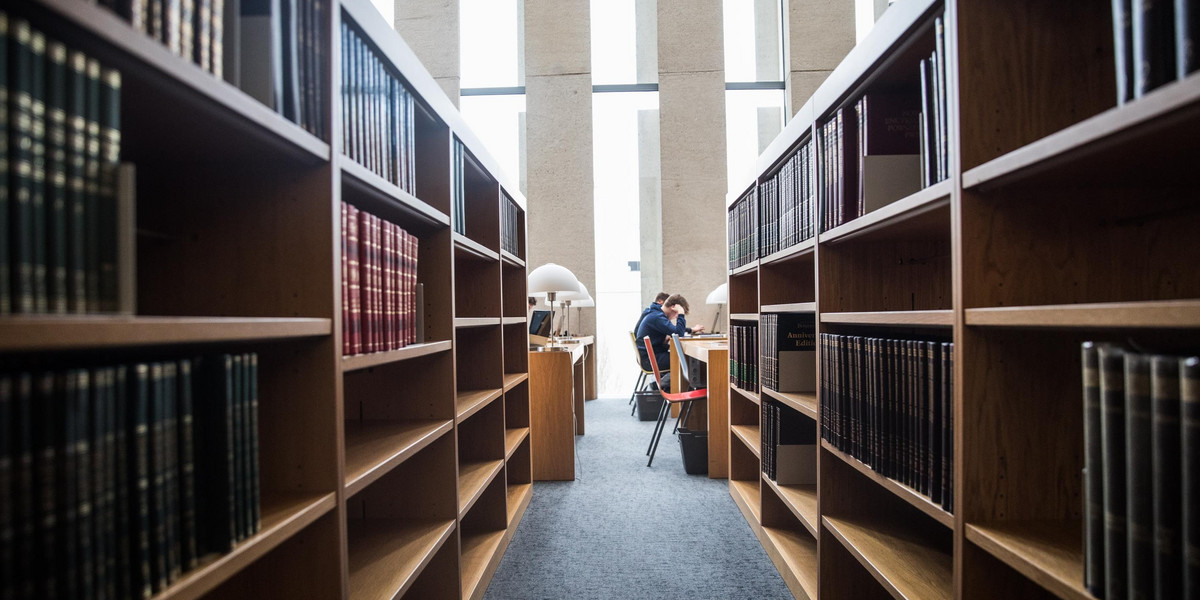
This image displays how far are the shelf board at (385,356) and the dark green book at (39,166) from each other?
22.1 inches

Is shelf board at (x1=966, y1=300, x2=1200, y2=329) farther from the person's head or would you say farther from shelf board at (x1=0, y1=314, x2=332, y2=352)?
the person's head

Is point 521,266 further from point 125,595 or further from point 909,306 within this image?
point 125,595

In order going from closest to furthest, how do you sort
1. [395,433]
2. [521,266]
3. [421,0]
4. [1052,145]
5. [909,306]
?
[1052,145] → [395,433] → [909,306] → [521,266] → [421,0]

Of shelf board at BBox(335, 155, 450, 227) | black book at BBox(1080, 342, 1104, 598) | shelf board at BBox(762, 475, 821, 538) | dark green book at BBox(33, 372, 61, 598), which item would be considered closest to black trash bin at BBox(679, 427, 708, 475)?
shelf board at BBox(762, 475, 821, 538)

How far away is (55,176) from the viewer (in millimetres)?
578

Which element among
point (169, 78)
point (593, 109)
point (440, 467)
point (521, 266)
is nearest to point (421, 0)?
point (593, 109)

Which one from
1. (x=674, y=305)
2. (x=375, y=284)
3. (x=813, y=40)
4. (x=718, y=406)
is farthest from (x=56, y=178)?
(x=813, y=40)

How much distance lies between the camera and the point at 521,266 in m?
3.17

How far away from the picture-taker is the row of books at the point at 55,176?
54 centimetres

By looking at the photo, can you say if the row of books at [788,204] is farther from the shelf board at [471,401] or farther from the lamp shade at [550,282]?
the lamp shade at [550,282]

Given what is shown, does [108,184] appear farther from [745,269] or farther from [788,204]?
[745,269]

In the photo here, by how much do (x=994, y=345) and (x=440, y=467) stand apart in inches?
59.0

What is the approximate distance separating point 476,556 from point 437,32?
20.8 feet

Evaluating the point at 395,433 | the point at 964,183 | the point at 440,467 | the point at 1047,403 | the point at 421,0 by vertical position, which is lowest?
the point at 440,467
